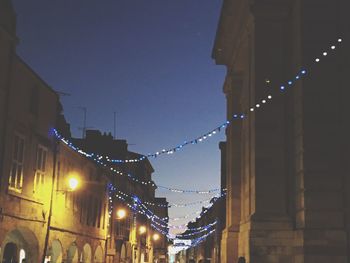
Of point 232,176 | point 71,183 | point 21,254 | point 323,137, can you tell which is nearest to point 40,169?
point 71,183

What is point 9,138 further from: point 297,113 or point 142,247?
point 142,247

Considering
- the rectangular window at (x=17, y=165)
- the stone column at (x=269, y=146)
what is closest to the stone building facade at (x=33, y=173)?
the rectangular window at (x=17, y=165)

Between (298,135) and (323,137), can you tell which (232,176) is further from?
(323,137)

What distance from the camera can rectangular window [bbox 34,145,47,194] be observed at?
76.2ft

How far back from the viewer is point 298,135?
757 inches

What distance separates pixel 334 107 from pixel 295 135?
1.52 m

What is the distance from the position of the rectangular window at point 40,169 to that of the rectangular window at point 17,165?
140 cm

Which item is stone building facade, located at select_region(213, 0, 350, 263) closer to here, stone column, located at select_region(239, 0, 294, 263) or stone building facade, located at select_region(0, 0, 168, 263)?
stone column, located at select_region(239, 0, 294, 263)

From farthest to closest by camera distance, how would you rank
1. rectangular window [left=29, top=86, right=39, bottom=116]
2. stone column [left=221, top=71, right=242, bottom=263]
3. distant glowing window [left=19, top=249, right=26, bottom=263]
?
stone column [left=221, top=71, right=242, bottom=263]
distant glowing window [left=19, top=249, right=26, bottom=263]
rectangular window [left=29, top=86, right=39, bottom=116]

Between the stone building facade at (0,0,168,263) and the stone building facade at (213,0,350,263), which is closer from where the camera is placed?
the stone building facade at (213,0,350,263)

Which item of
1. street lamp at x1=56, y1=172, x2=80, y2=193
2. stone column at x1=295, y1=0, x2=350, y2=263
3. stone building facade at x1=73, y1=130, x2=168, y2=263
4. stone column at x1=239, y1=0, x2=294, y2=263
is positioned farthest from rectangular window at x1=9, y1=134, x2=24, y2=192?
stone building facade at x1=73, y1=130, x2=168, y2=263

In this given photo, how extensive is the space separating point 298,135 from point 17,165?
9.37 metres

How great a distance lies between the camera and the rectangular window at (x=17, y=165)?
21.0 m

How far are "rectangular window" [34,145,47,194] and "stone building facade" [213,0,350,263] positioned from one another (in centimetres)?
766
